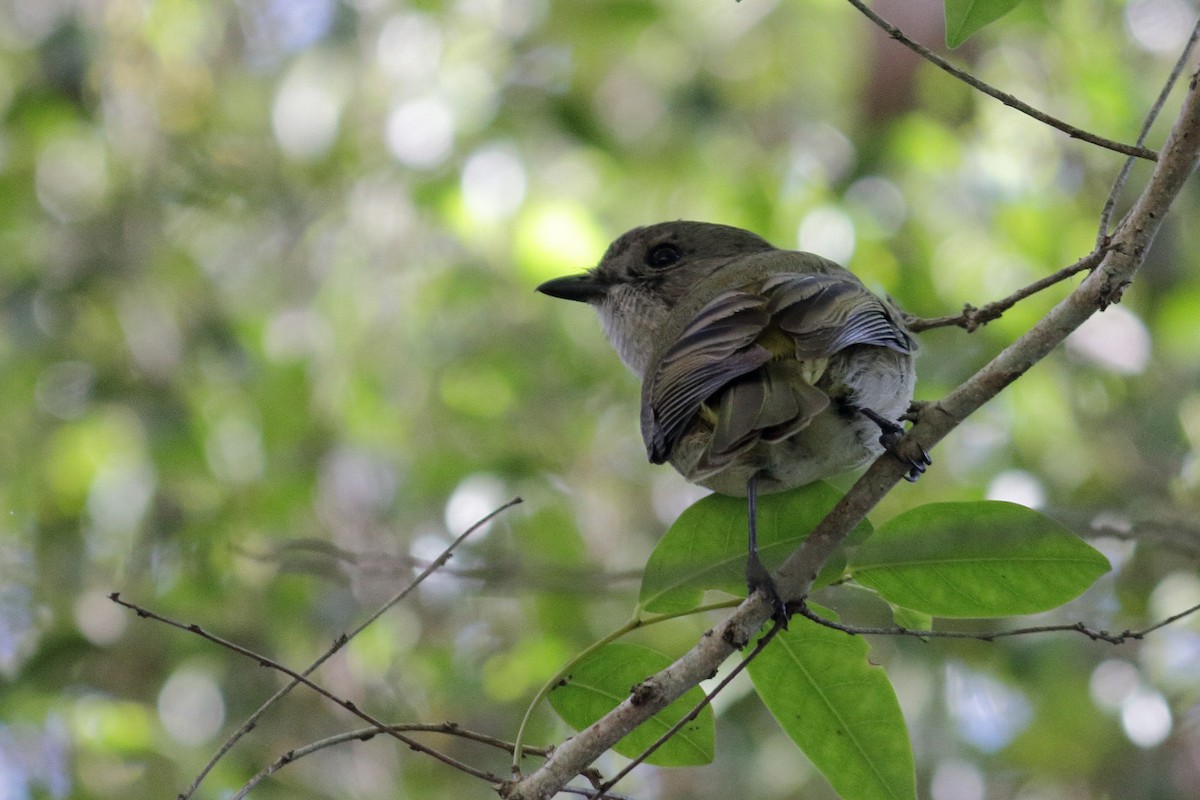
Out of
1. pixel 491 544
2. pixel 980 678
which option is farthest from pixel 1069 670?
pixel 491 544

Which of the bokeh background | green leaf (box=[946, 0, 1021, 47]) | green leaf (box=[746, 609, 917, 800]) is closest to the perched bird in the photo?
green leaf (box=[746, 609, 917, 800])

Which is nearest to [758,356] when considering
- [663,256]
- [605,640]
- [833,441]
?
[833,441]

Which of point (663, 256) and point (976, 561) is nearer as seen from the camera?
point (976, 561)

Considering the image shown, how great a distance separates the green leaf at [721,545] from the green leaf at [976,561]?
7 centimetres

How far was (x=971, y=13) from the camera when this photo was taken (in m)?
1.90

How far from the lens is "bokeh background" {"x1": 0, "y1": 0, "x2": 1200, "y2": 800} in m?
4.75

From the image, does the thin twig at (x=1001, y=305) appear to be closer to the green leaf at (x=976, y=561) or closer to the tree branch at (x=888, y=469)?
the tree branch at (x=888, y=469)

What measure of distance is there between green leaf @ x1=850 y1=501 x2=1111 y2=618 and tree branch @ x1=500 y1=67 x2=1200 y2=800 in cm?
11

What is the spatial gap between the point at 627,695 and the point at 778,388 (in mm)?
632

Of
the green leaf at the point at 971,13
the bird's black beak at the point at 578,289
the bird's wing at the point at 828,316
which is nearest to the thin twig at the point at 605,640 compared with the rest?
the bird's wing at the point at 828,316

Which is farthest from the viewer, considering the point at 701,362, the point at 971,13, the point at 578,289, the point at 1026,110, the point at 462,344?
the point at 462,344

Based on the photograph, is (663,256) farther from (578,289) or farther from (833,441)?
(833,441)

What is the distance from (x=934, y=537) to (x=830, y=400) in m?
0.39

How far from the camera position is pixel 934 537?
2.13m
